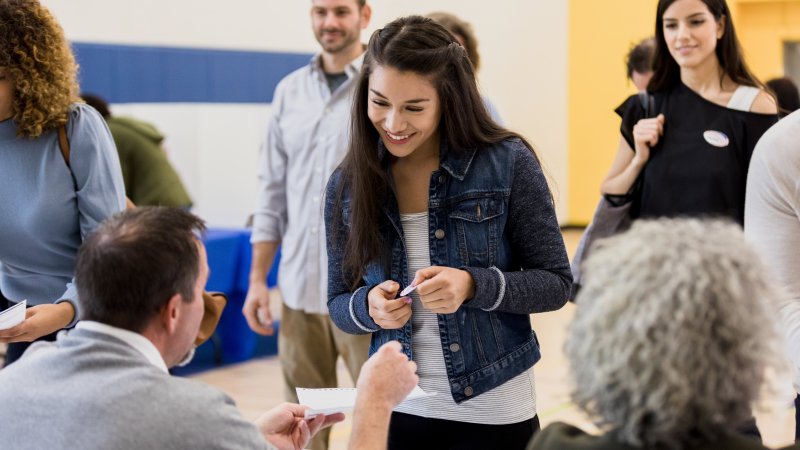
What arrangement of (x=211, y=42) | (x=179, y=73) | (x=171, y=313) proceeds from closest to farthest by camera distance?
(x=171, y=313) < (x=179, y=73) < (x=211, y=42)

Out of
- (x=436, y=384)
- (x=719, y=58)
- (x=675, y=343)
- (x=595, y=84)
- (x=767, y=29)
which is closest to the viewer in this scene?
(x=675, y=343)

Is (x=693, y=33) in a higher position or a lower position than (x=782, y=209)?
higher

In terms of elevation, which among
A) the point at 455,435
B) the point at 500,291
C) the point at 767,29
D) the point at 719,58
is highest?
the point at 719,58

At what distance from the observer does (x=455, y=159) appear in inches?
101

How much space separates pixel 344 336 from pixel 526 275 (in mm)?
1500

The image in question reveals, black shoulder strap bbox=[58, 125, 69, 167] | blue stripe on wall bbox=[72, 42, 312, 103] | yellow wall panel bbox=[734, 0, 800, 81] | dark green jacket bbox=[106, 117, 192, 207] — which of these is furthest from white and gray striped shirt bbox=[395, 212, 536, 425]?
yellow wall panel bbox=[734, 0, 800, 81]

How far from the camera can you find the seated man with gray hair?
1.75m

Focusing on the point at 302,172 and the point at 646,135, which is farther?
the point at 302,172

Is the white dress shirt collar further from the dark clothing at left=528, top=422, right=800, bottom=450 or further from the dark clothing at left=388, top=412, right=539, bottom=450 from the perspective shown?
the dark clothing at left=388, top=412, right=539, bottom=450

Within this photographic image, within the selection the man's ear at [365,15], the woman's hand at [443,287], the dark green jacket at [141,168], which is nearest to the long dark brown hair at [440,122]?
the woman's hand at [443,287]

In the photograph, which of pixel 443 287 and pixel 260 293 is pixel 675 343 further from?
pixel 260 293

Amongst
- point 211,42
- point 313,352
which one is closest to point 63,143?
point 313,352

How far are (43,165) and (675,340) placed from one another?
197cm

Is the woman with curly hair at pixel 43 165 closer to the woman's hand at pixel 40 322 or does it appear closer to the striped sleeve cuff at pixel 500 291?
the woman's hand at pixel 40 322
